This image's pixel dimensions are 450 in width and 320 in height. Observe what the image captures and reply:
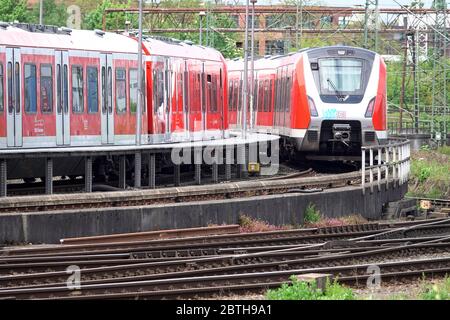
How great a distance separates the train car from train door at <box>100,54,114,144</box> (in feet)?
0.07

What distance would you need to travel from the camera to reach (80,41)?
26.4 metres

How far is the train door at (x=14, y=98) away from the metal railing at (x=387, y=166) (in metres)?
7.76

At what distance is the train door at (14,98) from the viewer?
23.6 metres

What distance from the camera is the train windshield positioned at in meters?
30.5

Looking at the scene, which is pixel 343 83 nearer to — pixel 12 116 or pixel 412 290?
pixel 12 116

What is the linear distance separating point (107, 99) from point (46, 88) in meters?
2.54

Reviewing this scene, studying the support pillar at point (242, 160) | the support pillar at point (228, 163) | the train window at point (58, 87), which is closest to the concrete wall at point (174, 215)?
the train window at point (58, 87)

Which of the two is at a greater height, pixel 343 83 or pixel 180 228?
pixel 343 83

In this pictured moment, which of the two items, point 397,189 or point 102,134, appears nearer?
point 102,134

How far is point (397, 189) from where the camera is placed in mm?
30203

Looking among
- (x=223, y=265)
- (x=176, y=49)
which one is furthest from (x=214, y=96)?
(x=223, y=265)

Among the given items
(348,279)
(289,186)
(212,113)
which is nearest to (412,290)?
(348,279)

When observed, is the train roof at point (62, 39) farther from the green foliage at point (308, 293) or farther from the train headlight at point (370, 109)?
the green foliage at point (308, 293)
